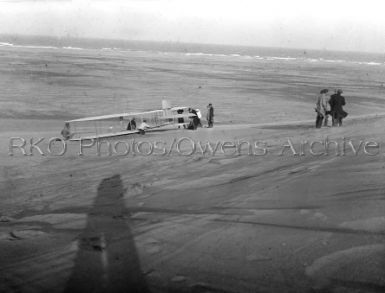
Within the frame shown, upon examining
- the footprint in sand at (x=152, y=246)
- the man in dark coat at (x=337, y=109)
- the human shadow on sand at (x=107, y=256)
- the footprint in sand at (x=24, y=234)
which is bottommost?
the footprint in sand at (x=24, y=234)

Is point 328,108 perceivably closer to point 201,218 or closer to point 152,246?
point 201,218

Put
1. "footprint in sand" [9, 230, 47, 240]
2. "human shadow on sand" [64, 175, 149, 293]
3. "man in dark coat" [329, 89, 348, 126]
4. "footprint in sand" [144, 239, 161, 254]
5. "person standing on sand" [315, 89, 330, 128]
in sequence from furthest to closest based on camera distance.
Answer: "man in dark coat" [329, 89, 348, 126] < "person standing on sand" [315, 89, 330, 128] < "footprint in sand" [9, 230, 47, 240] < "footprint in sand" [144, 239, 161, 254] < "human shadow on sand" [64, 175, 149, 293]

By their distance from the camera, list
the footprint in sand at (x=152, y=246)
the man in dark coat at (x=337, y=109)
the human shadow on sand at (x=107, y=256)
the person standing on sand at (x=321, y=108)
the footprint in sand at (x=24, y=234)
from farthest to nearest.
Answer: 1. the man in dark coat at (x=337, y=109)
2. the person standing on sand at (x=321, y=108)
3. the footprint in sand at (x=24, y=234)
4. the footprint in sand at (x=152, y=246)
5. the human shadow on sand at (x=107, y=256)

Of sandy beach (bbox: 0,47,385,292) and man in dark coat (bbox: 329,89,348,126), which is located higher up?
man in dark coat (bbox: 329,89,348,126)

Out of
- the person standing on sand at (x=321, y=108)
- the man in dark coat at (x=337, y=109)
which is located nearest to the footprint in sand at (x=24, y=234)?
the person standing on sand at (x=321, y=108)

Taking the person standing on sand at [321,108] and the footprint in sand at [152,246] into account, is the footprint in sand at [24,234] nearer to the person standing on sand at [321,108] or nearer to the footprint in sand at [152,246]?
the footprint in sand at [152,246]

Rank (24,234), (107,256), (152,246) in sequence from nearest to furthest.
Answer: (107,256), (152,246), (24,234)

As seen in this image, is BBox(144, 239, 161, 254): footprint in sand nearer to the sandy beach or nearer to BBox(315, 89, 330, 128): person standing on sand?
the sandy beach

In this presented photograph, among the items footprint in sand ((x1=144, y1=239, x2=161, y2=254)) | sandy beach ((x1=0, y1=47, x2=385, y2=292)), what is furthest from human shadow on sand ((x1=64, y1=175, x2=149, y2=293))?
footprint in sand ((x1=144, y1=239, x2=161, y2=254))

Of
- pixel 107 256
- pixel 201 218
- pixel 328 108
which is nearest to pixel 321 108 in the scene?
pixel 328 108
